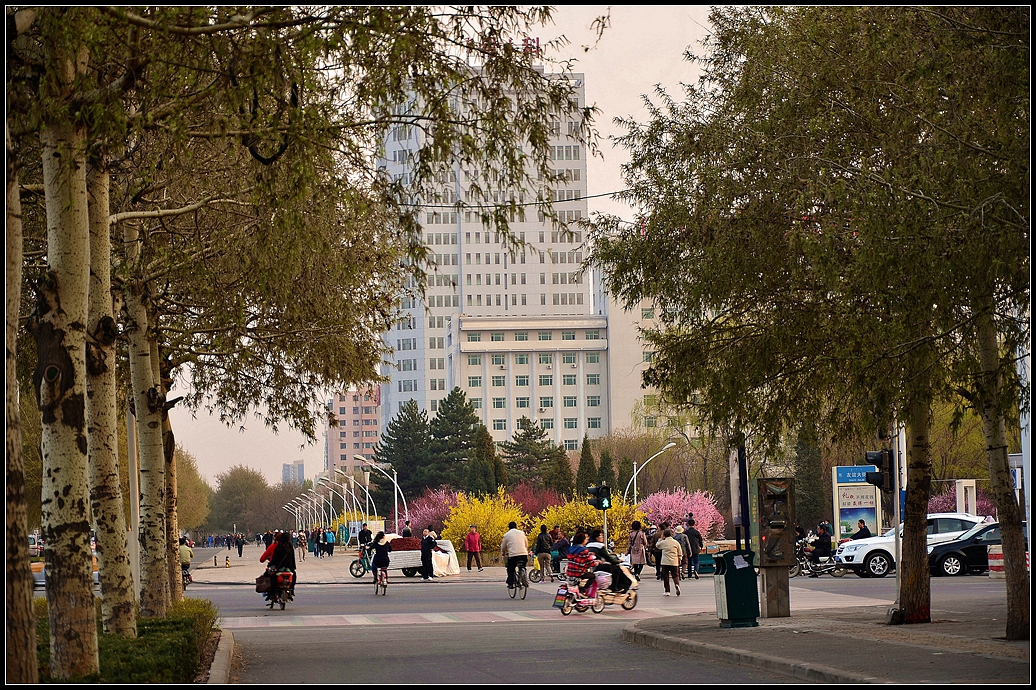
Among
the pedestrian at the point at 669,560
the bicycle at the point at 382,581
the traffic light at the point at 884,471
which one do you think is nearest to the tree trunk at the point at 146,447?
the traffic light at the point at 884,471

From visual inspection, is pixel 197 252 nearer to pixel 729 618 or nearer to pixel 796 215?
pixel 796 215

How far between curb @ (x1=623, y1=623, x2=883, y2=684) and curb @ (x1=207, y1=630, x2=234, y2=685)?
557cm

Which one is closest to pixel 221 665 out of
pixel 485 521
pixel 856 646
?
pixel 856 646

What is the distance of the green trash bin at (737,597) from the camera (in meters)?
18.3

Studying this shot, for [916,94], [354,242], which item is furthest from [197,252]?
[916,94]

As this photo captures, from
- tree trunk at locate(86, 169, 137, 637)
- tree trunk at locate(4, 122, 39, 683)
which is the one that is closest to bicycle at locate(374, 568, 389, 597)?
tree trunk at locate(86, 169, 137, 637)

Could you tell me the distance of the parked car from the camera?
3694 cm

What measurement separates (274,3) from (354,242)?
26.3 ft

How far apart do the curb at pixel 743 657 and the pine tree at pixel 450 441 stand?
114087 mm

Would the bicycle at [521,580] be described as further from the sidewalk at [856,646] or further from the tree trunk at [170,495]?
the sidewalk at [856,646]

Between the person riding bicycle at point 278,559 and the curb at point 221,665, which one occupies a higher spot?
the curb at point 221,665

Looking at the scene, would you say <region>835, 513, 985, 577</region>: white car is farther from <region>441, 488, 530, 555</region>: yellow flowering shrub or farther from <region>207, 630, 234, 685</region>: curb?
<region>207, 630, 234, 685</region>: curb

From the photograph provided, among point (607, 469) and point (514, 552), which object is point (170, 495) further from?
point (607, 469)

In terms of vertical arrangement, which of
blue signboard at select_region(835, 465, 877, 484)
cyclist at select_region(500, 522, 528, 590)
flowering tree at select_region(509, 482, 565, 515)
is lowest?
flowering tree at select_region(509, 482, 565, 515)
